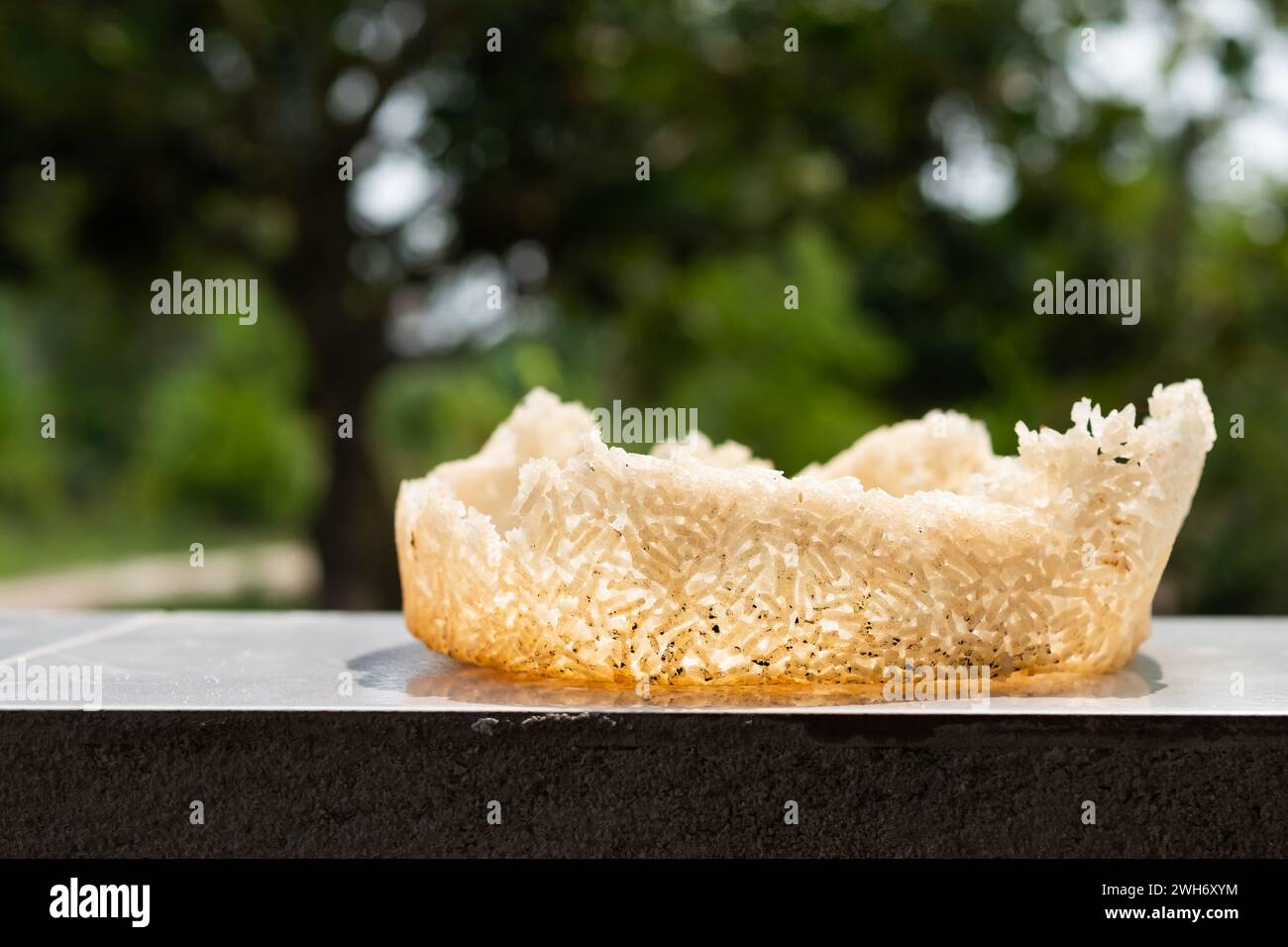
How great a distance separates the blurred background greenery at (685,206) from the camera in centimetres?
810

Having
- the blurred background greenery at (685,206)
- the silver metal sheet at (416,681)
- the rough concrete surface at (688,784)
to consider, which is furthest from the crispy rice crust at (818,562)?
the blurred background greenery at (685,206)

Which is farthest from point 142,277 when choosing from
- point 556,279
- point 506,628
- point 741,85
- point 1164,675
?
point 1164,675

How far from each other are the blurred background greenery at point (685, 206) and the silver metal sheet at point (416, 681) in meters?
5.07

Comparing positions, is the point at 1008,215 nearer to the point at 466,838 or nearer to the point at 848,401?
the point at 848,401

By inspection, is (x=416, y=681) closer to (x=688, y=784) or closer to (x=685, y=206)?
(x=688, y=784)

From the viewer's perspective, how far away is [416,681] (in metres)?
2.46

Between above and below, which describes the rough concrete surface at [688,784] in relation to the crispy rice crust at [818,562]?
below

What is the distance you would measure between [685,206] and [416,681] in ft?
21.1

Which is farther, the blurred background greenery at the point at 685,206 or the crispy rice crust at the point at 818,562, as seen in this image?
the blurred background greenery at the point at 685,206

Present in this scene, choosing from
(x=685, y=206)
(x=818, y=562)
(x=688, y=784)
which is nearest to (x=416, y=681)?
(x=688, y=784)

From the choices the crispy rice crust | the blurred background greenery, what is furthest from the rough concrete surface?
the blurred background greenery

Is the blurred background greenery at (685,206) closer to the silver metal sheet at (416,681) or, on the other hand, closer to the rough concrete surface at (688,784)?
the silver metal sheet at (416,681)

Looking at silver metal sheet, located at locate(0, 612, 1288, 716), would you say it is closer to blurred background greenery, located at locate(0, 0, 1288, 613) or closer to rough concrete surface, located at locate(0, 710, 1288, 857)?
rough concrete surface, located at locate(0, 710, 1288, 857)

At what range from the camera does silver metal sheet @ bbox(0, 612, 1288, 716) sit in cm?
216
